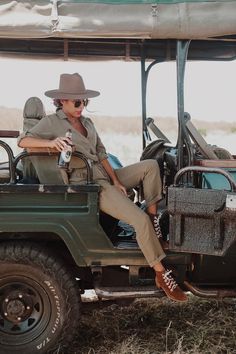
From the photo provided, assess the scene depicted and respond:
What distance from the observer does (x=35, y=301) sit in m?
4.38

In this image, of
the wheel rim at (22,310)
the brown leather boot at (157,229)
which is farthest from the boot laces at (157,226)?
the wheel rim at (22,310)

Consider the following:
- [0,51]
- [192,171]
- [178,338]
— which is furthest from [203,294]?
[0,51]

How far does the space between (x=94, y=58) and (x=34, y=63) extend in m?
0.60

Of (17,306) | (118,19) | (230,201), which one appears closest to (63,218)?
(17,306)

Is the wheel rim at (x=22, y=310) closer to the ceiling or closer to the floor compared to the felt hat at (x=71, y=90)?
closer to the floor

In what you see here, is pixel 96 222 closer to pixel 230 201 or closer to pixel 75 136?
pixel 75 136

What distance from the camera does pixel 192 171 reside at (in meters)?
4.25

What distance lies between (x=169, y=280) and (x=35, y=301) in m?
0.93

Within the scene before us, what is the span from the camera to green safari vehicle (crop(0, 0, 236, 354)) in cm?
408

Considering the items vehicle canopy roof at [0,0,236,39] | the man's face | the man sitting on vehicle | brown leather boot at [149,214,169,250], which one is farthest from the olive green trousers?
vehicle canopy roof at [0,0,236,39]

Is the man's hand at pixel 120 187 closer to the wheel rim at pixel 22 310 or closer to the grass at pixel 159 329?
the wheel rim at pixel 22 310

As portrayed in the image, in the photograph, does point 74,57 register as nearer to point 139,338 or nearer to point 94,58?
point 94,58

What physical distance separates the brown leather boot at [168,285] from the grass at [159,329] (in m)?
0.37

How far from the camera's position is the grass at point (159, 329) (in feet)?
14.8
